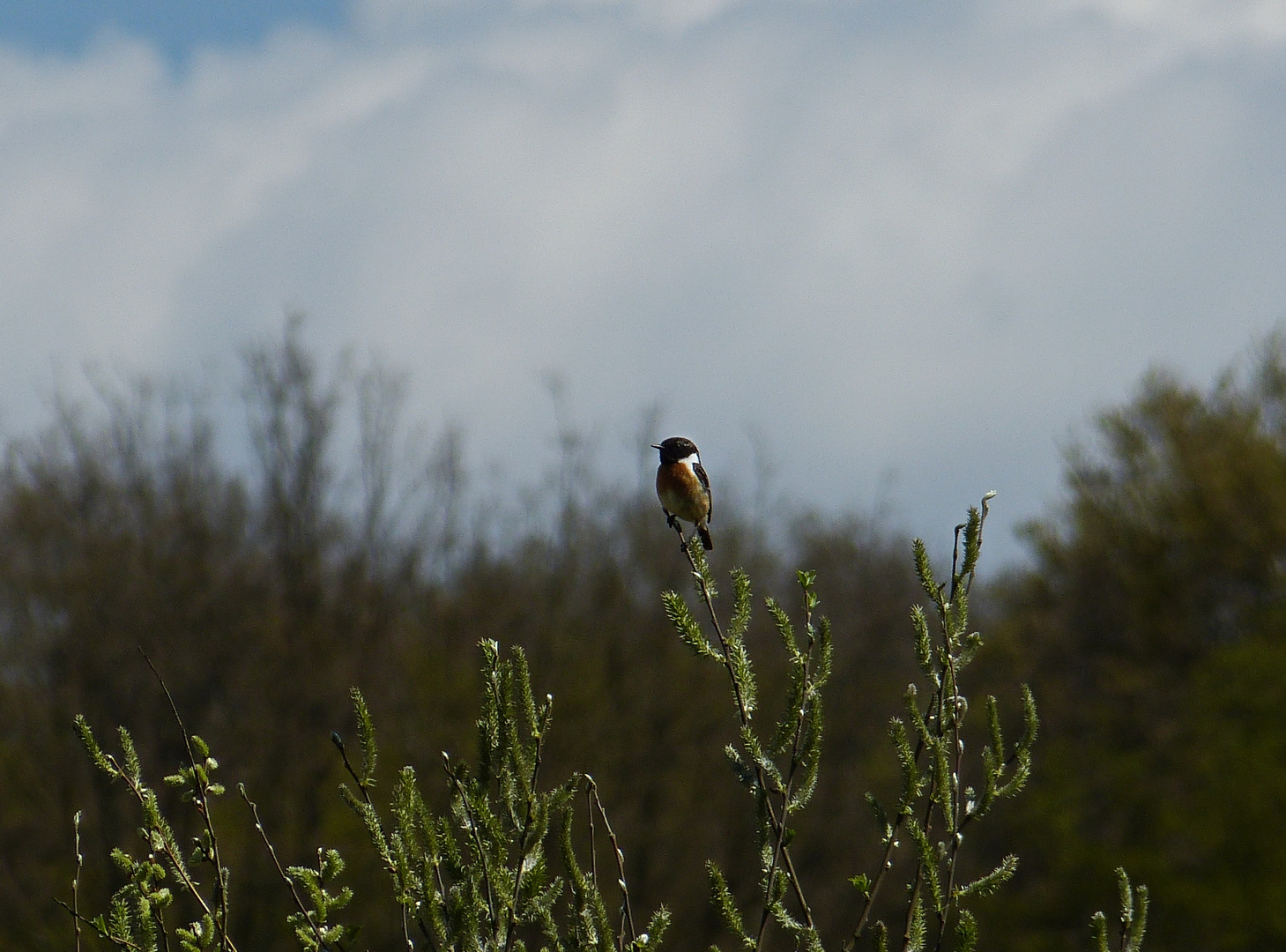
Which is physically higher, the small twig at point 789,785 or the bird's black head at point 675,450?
the bird's black head at point 675,450

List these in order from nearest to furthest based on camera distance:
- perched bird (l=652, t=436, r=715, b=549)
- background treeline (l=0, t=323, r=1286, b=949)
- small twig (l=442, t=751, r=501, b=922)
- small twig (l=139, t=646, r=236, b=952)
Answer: small twig (l=442, t=751, r=501, b=922) → small twig (l=139, t=646, r=236, b=952) → perched bird (l=652, t=436, r=715, b=549) → background treeline (l=0, t=323, r=1286, b=949)

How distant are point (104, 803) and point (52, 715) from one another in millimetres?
1278

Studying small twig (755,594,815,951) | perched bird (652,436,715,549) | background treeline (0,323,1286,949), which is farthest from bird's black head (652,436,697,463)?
background treeline (0,323,1286,949)

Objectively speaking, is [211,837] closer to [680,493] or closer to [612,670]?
[680,493]

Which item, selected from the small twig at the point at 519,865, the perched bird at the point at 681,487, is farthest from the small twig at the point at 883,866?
the perched bird at the point at 681,487

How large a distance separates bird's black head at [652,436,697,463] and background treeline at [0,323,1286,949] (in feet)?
38.6

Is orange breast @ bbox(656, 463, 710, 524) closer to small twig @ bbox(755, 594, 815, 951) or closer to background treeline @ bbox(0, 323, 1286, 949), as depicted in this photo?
small twig @ bbox(755, 594, 815, 951)

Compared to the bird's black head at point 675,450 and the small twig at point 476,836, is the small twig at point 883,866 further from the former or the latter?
the bird's black head at point 675,450

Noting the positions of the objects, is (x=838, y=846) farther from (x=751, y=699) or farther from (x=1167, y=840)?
(x=751, y=699)

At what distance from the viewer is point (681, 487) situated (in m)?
6.56

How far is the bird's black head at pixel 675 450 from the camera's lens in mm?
6648

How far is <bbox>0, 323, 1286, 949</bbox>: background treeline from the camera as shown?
17688 mm

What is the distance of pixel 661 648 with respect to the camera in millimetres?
21547

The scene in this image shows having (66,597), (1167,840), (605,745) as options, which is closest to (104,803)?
(66,597)
